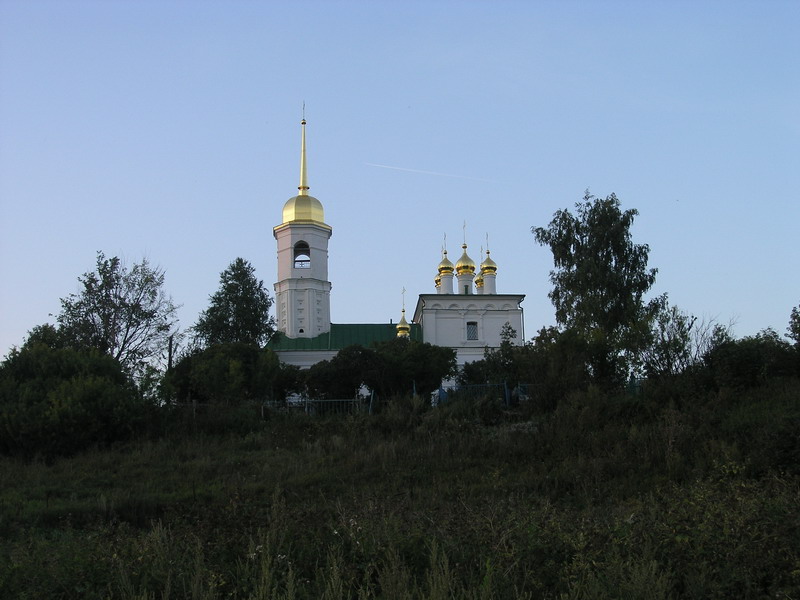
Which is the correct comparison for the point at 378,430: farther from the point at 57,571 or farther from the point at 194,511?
the point at 57,571

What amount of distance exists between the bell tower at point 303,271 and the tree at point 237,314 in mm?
5586

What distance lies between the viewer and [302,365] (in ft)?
138

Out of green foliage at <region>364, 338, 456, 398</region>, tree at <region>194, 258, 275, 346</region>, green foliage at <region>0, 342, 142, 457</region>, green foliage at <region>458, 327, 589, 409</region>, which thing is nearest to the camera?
green foliage at <region>0, 342, 142, 457</region>

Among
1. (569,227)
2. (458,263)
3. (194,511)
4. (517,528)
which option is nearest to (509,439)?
Result: (194,511)

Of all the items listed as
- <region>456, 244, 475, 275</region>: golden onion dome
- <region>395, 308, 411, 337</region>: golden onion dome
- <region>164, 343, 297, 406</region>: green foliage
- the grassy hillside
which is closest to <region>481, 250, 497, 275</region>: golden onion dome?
<region>456, 244, 475, 275</region>: golden onion dome

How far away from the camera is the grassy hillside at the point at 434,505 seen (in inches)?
231

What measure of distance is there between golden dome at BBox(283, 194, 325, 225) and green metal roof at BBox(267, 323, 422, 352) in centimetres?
573

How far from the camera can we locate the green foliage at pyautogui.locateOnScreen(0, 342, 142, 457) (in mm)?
18031

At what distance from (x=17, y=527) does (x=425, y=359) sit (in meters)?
18.8

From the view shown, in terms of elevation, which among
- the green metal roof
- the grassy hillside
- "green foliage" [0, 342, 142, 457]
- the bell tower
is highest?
the bell tower

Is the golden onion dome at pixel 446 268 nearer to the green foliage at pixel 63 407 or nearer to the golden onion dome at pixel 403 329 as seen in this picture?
the golden onion dome at pixel 403 329

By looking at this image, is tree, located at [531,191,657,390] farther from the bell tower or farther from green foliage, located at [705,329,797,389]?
the bell tower

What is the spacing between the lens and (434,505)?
36.6 ft

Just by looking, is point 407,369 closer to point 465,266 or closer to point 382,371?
point 382,371
